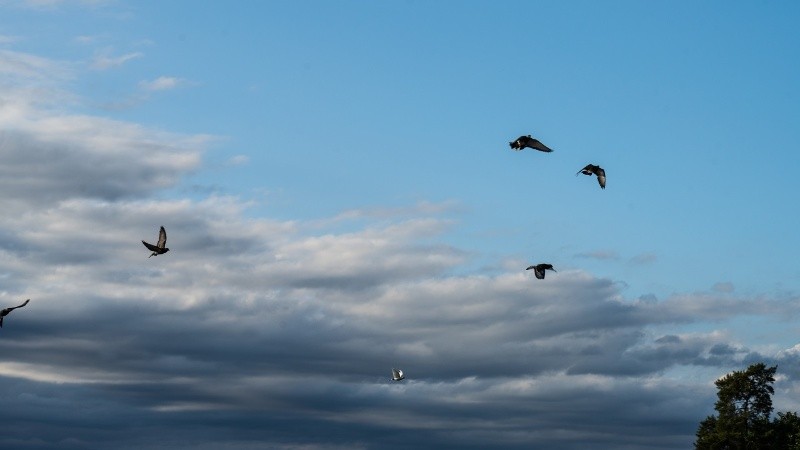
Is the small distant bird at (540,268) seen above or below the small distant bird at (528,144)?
below

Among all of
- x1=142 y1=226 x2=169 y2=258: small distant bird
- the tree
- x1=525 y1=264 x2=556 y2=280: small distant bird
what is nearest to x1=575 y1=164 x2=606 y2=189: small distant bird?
x1=525 y1=264 x2=556 y2=280: small distant bird

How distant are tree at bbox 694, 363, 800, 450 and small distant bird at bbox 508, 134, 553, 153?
2683 inches

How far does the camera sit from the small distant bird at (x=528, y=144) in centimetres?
6906

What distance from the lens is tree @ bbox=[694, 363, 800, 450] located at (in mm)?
126750

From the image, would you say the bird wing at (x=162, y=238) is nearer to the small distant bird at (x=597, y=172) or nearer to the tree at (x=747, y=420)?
the small distant bird at (x=597, y=172)

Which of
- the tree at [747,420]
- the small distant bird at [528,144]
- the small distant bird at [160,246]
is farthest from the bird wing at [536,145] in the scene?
the tree at [747,420]

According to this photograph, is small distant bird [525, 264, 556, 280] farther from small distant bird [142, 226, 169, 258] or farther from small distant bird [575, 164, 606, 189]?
small distant bird [142, 226, 169, 258]

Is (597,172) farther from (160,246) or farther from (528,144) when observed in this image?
(160,246)

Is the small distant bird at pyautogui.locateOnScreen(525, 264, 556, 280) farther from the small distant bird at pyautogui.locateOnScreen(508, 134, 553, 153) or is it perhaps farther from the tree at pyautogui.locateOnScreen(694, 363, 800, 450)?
the tree at pyautogui.locateOnScreen(694, 363, 800, 450)

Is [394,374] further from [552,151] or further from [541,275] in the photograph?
[552,151]

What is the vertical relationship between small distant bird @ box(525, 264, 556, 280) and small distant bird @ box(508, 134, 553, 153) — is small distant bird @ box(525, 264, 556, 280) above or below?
below

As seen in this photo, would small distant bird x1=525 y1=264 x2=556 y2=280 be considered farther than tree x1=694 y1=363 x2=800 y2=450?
No

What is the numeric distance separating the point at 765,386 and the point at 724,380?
4317 mm

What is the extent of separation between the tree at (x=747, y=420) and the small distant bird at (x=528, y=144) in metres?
68.2
